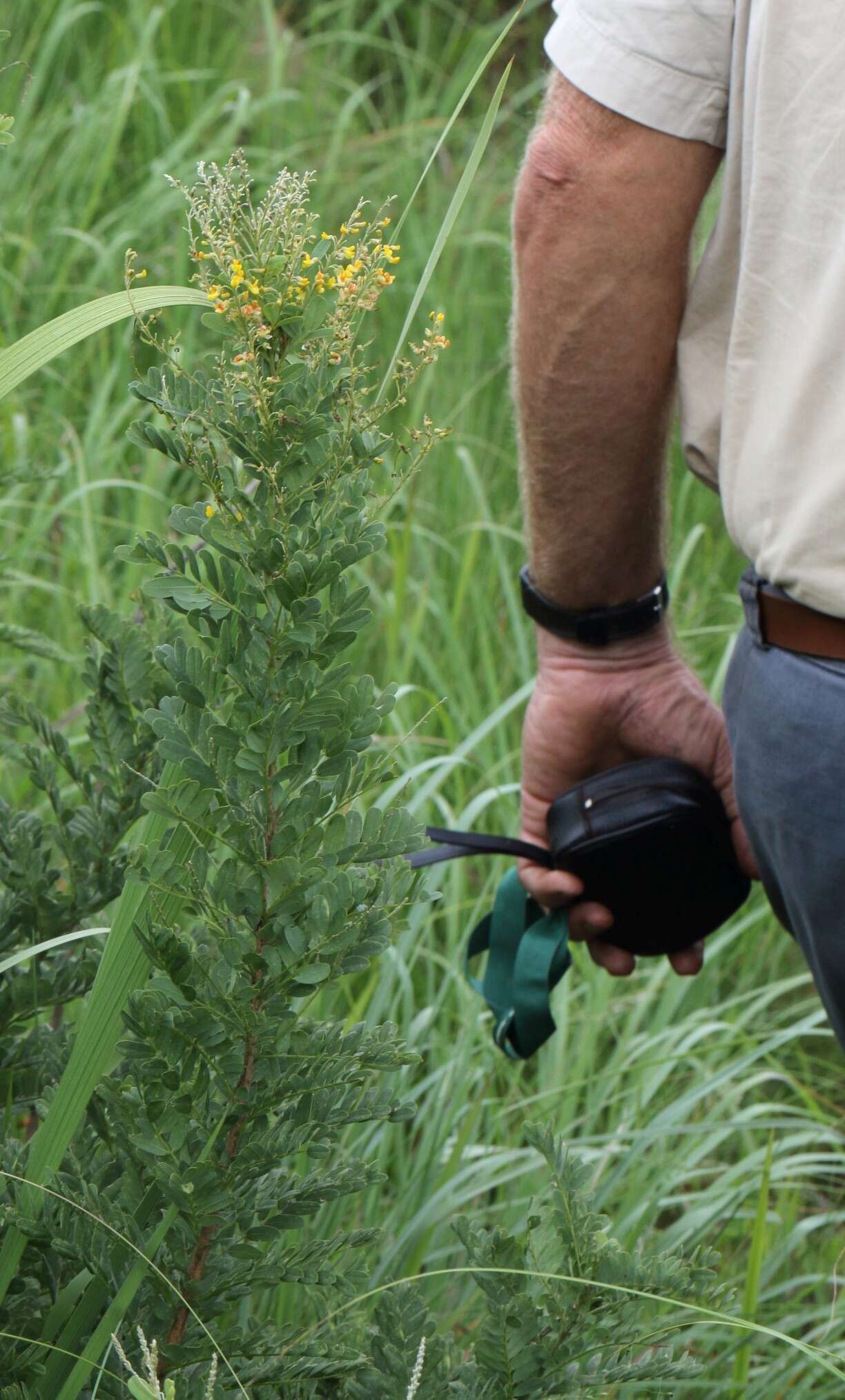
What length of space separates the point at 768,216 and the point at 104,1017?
845 mm

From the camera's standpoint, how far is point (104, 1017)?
0.90 m

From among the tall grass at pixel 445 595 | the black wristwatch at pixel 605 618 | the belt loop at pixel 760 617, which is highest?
the belt loop at pixel 760 617

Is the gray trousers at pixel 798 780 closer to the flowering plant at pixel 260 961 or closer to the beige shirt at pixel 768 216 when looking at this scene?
the beige shirt at pixel 768 216

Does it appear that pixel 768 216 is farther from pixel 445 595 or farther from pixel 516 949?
pixel 445 595

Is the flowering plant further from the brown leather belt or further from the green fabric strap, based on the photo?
the green fabric strap

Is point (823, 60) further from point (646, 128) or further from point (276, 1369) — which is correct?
point (276, 1369)

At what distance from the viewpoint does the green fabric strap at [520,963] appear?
159 cm

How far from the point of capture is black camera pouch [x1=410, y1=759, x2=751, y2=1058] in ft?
5.21

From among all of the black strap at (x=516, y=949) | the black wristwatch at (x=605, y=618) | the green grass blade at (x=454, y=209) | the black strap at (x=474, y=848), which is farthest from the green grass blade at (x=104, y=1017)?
the black wristwatch at (x=605, y=618)

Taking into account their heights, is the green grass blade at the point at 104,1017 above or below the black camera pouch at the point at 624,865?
above

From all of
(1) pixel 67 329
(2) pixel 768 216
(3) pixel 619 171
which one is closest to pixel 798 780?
(2) pixel 768 216

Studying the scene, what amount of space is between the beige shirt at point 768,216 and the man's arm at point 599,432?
1.9 inches

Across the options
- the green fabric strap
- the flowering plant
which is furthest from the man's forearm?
the flowering plant

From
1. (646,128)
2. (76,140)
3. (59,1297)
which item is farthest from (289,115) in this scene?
(59,1297)
